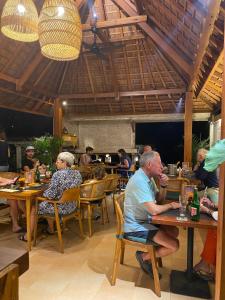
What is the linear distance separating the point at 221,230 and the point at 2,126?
9.56 m

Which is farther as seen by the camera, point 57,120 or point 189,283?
point 57,120

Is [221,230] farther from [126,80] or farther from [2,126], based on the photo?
[2,126]

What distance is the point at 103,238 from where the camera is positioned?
376 cm

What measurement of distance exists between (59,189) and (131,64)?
17.5 feet

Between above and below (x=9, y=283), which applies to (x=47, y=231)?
below

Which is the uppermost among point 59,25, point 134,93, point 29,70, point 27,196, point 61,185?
point 29,70

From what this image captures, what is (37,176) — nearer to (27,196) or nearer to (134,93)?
(27,196)

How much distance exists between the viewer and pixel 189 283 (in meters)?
2.54

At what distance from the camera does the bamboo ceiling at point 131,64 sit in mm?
4148

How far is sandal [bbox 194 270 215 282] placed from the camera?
8.48 feet

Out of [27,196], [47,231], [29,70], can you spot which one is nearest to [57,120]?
[29,70]

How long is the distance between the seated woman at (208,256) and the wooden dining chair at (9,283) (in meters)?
1.92

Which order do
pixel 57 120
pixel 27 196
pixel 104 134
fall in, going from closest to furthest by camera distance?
pixel 27 196
pixel 57 120
pixel 104 134

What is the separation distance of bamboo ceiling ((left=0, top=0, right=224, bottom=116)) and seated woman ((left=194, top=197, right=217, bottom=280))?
2055 millimetres
